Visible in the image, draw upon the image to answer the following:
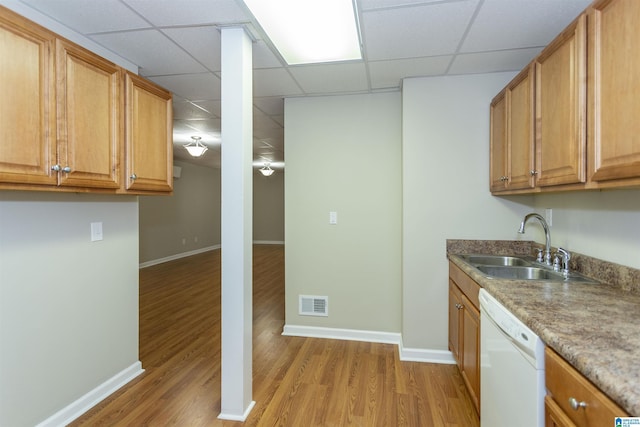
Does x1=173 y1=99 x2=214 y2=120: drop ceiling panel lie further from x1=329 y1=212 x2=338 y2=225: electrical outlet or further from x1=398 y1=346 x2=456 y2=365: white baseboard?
x1=398 y1=346 x2=456 y2=365: white baseboard

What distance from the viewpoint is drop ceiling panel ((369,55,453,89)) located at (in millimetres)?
2393

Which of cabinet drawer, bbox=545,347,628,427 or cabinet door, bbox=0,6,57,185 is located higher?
cabinet door, bbox=0,6,57,185

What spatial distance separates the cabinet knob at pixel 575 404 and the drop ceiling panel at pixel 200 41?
2421 mm

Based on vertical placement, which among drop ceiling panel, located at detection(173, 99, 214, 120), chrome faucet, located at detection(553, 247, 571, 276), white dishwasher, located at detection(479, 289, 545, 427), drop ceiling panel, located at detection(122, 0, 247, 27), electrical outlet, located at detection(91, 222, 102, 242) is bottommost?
white dishwasher, located at detection(479, 289, 545, 427)

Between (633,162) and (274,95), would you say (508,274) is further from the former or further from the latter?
(274,95)

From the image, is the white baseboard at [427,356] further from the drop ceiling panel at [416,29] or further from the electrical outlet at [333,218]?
the drop ceiling panel at [416,29]

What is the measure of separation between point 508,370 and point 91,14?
2804mm

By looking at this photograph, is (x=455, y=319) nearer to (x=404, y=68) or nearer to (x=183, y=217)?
(x=404, y=68)

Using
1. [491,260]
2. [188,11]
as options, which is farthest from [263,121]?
[491,260]

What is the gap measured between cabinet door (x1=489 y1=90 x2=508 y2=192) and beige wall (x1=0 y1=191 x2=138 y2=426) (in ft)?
9.31

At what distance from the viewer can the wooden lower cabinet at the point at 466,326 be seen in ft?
6.23

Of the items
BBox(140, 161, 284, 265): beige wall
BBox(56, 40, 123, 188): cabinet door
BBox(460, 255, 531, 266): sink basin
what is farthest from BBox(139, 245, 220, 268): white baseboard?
BBox(460, 255, 531, 266): sink basin

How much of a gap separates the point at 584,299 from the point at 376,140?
6.97ft

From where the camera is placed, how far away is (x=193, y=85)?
9.47 ft
